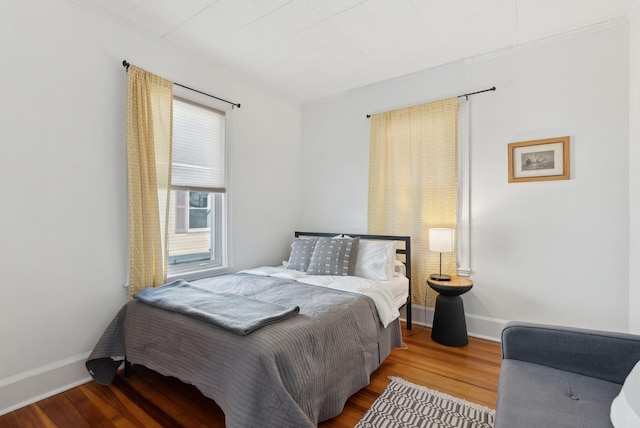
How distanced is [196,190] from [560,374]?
2.96 m

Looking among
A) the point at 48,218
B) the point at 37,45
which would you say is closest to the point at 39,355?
the point at 48,218

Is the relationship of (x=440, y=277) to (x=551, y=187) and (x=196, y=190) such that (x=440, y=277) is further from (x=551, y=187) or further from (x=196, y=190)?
(x=196, y=190)

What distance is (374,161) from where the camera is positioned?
352cm

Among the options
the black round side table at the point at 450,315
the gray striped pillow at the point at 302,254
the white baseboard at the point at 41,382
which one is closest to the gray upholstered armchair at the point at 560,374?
the black round side table at the point at 450,315

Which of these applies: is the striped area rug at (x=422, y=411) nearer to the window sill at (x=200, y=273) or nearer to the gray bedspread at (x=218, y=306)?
the gray bedspread at (x=218, y=306)

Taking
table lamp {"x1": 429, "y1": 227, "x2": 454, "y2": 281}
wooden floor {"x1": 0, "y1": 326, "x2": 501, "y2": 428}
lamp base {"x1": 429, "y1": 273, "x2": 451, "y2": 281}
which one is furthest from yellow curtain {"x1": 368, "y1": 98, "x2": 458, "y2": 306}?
wooden floor {"x1": 0, "y1": 326, "x2": 501, "y2": 428}

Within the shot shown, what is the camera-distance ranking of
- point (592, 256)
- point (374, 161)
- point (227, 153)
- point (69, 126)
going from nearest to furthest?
point (69, 126) → point (592, 256) → point (227, 153) → point (374, 161)

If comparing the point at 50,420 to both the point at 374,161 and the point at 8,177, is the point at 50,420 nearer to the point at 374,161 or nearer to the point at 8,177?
the point at 8,177

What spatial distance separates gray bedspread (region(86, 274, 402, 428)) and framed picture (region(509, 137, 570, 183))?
6.09ft

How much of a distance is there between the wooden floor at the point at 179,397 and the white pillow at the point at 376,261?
711 millimetres

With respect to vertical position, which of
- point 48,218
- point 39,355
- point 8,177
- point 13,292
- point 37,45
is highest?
point 37,45

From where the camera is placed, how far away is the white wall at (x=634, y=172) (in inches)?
84.7

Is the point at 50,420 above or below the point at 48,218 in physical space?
below

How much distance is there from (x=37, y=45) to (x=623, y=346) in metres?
3.74
